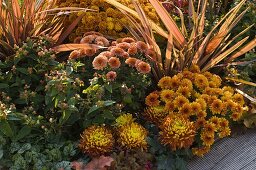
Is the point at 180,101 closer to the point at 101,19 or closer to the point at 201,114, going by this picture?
the point at 201,114

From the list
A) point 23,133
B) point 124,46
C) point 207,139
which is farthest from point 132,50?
point 23,133

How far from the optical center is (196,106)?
252cm

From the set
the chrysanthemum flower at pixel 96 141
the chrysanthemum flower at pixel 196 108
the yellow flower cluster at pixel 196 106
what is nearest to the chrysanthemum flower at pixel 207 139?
the yellow flower cluster at pixel 196 106

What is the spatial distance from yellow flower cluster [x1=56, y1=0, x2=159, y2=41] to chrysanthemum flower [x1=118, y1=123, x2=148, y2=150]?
0.86 metres

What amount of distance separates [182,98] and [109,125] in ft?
1.36

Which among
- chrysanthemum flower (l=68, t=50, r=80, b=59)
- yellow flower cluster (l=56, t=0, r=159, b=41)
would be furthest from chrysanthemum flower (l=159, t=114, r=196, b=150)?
yellow flower cluster (l=56, t=0, r=159, b=41)

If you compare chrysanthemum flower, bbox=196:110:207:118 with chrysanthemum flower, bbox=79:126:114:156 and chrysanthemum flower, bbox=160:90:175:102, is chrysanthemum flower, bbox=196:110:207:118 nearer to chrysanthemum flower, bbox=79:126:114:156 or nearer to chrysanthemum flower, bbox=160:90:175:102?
chrysanthemum flower, bbox=160:90:175:102

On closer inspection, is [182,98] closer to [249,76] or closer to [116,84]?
[116,84]

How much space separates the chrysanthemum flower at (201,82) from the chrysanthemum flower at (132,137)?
0.46m

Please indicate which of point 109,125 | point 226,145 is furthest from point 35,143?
point 226,145

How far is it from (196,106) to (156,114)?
0.22 metres

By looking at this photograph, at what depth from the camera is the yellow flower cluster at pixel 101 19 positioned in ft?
10.2

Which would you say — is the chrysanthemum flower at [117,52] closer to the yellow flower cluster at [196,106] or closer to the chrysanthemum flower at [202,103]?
the yellow flower cluster at [196,106]

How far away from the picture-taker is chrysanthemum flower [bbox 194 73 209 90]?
2695 millimetres
